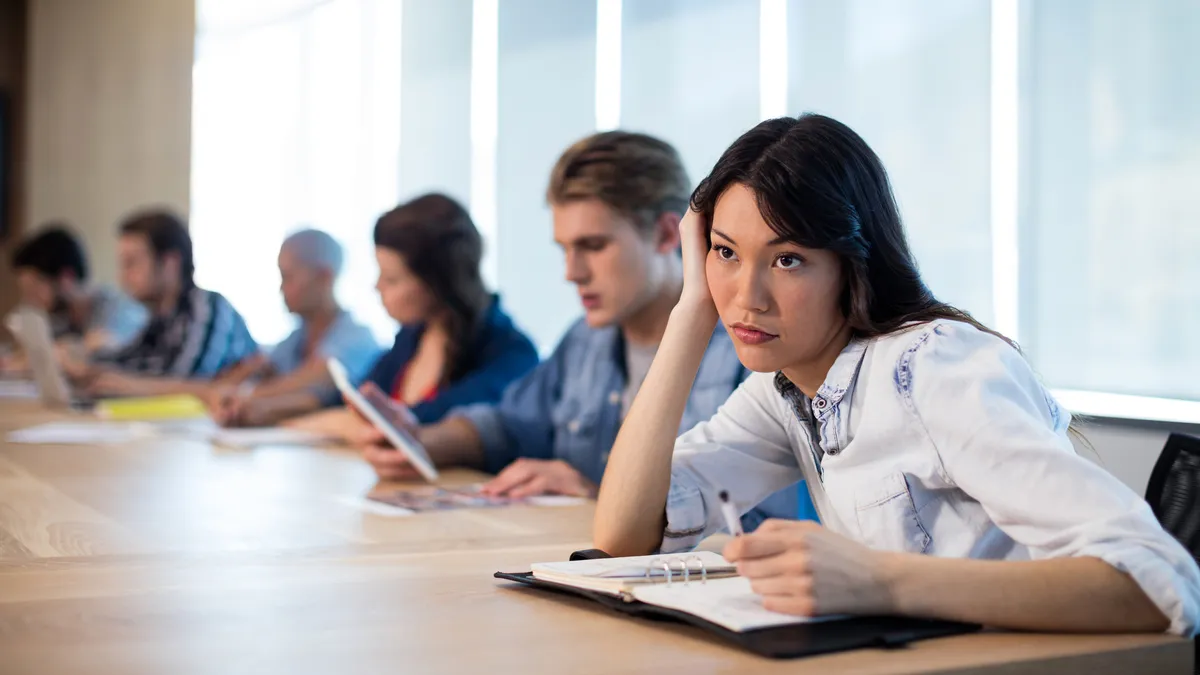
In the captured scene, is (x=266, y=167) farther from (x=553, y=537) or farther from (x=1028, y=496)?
(x=1028, y=496)

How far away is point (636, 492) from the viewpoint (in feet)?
5.01

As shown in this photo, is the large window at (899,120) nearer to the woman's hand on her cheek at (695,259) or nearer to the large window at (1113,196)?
the large window at (1113,196)

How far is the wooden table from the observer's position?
101 centimetres

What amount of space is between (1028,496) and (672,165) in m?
1.33

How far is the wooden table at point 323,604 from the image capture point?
1015mm

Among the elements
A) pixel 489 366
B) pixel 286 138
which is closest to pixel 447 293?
pixel 489 366

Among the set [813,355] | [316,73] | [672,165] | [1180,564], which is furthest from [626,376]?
[316,73]

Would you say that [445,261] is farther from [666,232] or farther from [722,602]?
[722,602]

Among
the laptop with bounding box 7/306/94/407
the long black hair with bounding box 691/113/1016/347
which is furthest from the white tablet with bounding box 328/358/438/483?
the laptop with bounding box 7/306/94/407

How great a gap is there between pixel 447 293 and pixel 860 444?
6.43 feet

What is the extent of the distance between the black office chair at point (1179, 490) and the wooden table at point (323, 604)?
1.21 feet

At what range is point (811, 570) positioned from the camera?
1063 millimetres

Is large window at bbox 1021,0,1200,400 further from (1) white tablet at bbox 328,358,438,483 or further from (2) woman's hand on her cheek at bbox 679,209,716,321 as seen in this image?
(1) white tablet at bbox 328,358,438,483

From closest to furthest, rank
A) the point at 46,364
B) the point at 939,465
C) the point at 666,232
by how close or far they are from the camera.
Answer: the point at 939,465, the point at 666,232, the point at 46,364
